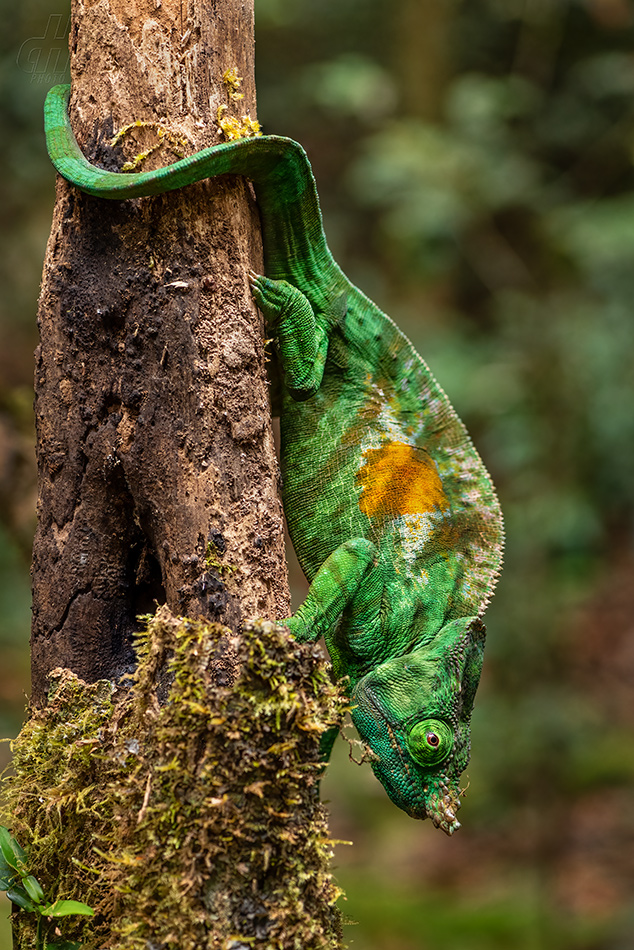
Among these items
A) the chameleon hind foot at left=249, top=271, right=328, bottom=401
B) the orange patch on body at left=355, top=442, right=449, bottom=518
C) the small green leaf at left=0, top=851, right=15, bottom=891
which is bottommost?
the small green leaf at left=0, top=851, right=15, bottom=891

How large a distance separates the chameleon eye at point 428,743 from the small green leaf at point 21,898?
3.92ft

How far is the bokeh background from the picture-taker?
247 inches

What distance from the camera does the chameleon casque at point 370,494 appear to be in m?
2.62

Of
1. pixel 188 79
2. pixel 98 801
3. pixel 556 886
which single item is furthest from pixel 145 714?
pixel 556 886

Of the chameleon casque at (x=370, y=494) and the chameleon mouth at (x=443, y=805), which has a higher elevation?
the chameleon casque at (x=370, y=494)

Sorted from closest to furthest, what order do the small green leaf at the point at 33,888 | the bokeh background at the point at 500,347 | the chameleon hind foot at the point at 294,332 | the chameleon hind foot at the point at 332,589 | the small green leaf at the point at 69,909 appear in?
the small green leaf at the point at 69,909, the small green leaf at the point at 33,888, the chameleon hind foot at the point at 332,589, the chameleon hind foot at the point at 294,332, the bokeh background at the point at 500,347

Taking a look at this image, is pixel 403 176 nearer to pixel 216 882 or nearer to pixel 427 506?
pixel 427 506

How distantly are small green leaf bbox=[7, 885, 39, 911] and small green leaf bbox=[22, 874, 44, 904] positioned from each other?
0.07ft

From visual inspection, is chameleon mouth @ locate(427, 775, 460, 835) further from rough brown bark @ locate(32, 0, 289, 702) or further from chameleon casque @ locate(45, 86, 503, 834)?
rough brown bark @ locate(32, 0, 289, 702)

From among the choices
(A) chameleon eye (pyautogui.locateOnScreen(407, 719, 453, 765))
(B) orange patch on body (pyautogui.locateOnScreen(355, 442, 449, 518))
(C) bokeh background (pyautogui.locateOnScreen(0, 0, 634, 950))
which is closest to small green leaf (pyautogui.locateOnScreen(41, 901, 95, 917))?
(A) chameleon eye (pyautogui.locateOnScreen(407, 719, 453, 765))

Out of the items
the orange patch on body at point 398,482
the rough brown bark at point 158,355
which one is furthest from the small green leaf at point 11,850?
the orange patch on body at point 398,482

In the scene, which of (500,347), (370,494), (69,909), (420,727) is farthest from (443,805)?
(500,347)

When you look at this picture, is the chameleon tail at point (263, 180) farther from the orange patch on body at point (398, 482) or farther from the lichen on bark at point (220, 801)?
the lichen on bark at point (220, 801)

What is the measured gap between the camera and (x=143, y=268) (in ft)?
8.09
